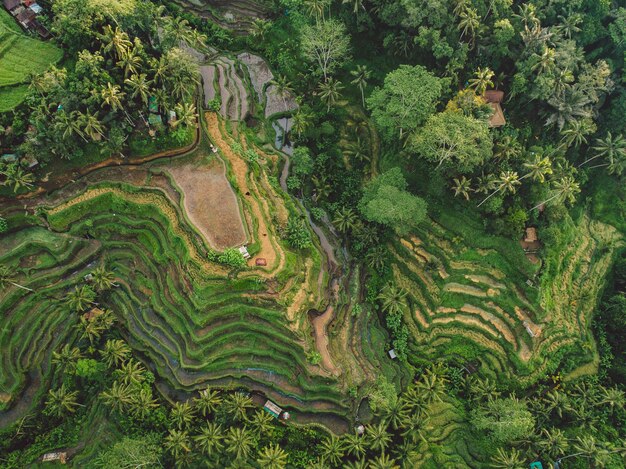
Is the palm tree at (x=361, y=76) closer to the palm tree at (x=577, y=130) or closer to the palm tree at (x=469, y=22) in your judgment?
the palm tree at (x=469, y=22)

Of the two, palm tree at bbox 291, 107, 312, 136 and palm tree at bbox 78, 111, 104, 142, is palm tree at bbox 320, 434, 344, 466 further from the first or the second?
palm tree at bbox 78, 111, 104, 142

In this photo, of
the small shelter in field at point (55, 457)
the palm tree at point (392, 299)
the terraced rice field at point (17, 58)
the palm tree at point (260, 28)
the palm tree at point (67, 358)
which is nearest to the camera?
the small shelter in field at point (55, 457)

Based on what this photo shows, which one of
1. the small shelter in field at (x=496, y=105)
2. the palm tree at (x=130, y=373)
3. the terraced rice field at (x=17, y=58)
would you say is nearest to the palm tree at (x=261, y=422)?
the palm tree at (x=130, y=373)

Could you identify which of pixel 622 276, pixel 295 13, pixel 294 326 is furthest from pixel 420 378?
pixel 295 13

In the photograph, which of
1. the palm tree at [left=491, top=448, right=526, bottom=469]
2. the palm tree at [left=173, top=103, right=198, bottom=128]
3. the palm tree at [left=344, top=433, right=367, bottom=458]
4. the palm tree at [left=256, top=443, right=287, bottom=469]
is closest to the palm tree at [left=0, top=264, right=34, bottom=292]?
the palm tree at [left=173, top=103, right=198, bottom=128]

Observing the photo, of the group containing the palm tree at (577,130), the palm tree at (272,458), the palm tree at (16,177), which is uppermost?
the palm tree at (577,130)

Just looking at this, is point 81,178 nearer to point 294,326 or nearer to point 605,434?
point 294,326

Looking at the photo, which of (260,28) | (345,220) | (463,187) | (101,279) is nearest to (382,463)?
(345,220)
